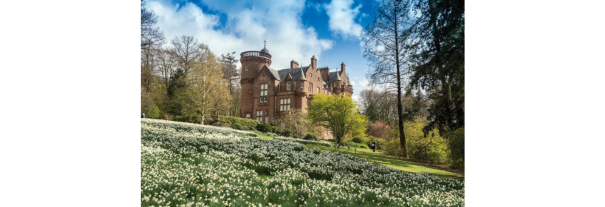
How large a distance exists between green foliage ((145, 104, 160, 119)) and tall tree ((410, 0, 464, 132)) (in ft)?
13.4

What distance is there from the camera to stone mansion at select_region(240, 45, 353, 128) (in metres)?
4.33

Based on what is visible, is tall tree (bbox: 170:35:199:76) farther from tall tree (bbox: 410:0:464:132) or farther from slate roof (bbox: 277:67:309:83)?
tall tree (bbox: 410:0:464:132)

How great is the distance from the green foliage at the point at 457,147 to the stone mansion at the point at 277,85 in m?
1.67

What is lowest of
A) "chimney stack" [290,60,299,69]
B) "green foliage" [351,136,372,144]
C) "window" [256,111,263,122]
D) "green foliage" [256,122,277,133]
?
"green foliage" [351,136,372,144]

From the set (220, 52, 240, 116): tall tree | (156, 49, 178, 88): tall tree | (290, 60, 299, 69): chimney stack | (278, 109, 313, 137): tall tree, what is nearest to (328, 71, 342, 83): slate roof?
(290, 60, 299, 69): chimney stack

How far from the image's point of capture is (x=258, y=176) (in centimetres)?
359

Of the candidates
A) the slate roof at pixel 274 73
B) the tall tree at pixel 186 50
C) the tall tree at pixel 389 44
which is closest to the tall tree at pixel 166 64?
the tall tree at pixel 186 50

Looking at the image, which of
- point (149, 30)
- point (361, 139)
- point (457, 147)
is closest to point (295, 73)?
Result: point (361, 139)
